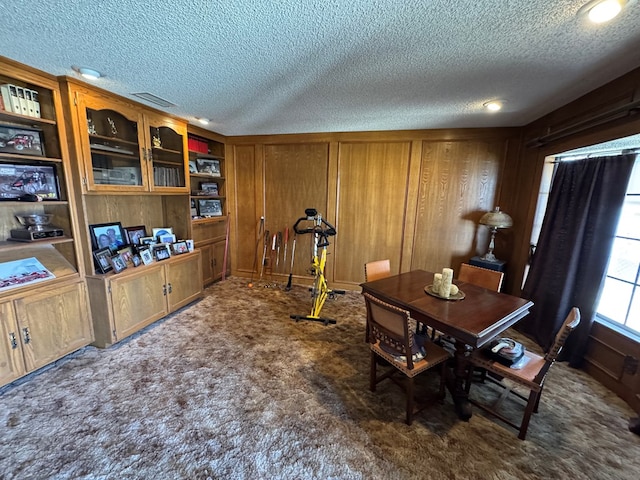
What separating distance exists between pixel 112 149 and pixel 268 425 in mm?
2897

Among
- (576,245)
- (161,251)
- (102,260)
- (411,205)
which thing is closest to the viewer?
(576,245)

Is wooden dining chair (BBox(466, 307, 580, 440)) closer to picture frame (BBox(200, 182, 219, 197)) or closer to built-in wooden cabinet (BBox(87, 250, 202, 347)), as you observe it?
built-in wooden cabinet (BBox(87, 250, 202, 347))

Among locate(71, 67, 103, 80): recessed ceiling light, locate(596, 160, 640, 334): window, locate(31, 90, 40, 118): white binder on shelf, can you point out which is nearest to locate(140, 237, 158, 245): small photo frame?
locate(31, 90, 40, 118): white binder on shelf

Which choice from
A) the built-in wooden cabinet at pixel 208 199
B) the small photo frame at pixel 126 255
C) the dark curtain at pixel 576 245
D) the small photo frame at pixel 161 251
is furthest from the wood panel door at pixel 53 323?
the dark curtain at pixel 576 245

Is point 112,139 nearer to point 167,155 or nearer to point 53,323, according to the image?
point 167,155

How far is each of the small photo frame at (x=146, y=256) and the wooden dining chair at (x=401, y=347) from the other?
2476 millimetres

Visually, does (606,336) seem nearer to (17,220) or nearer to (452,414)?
(452,414)

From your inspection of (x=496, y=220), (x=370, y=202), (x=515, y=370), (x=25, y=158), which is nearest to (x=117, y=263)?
(x=25, y=158)

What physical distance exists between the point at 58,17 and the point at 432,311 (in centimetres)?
276

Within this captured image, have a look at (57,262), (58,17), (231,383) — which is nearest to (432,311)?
(231,383)

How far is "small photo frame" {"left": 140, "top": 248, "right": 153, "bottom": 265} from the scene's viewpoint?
2.91m

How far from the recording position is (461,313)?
1.83 metres

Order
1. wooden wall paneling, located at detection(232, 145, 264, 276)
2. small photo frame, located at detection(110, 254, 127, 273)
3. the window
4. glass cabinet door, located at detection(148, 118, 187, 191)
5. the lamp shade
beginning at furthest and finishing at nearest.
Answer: wooden wall paneling, located at detection(232, 145, 264, 276) → the lamp shade → glass cabinet door, located at detection(148, 118, 187, 191) → small photo frame, located at detection(110, 254, 127, 273) → the window

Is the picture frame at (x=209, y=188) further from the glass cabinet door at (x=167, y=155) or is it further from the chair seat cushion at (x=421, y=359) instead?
the chair seat cushion at (x=421, y=359)
